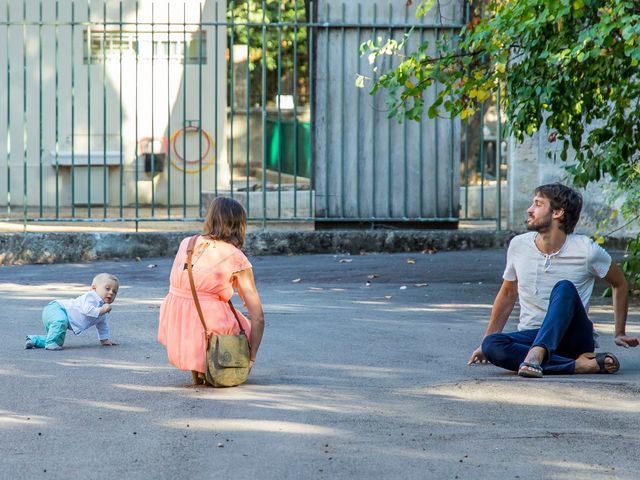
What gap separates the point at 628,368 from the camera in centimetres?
746

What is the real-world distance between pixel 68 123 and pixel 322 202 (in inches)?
291

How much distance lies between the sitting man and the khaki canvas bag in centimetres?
134

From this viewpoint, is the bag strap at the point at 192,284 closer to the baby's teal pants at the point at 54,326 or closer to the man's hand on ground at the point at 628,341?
the baby's teal pants at the point at 54,326

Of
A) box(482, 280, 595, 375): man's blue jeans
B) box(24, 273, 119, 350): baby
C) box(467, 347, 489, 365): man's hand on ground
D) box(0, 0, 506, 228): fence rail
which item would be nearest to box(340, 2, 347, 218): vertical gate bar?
box(0, 0, 506, 228): fence rail

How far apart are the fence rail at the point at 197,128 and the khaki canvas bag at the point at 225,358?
17.3ft

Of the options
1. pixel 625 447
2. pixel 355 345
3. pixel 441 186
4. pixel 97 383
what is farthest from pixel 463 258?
pixel 625 447

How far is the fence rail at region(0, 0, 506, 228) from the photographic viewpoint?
14.4 metres

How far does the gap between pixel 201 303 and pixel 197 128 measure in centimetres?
1307

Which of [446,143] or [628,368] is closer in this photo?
[628,368]

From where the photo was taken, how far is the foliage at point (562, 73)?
7.98 meters

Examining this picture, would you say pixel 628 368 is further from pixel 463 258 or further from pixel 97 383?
pixel 463 258

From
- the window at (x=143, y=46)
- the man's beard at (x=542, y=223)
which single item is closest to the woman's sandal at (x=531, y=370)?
the man's beard at (x=542, y=223)

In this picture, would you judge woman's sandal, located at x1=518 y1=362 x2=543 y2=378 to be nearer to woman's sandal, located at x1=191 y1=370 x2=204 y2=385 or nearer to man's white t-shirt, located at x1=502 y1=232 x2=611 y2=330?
man's white t-shirt, located at x1=502 y1=232 x2=611 y2=330

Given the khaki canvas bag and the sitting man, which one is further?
the sitting man
